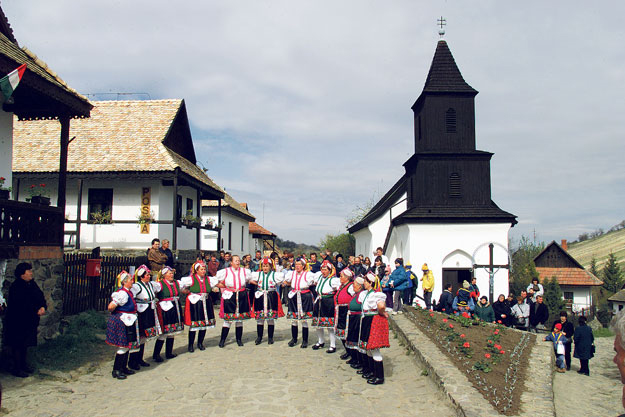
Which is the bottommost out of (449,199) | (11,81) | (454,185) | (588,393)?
(588,393)

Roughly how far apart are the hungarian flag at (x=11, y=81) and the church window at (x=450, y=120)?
68.2 feet

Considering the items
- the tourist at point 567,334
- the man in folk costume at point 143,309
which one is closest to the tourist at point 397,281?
the tourist at point 567,334

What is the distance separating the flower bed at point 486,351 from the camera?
7.22m

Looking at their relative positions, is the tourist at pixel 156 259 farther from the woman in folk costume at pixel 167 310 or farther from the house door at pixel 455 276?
the house door at pixel 455 276

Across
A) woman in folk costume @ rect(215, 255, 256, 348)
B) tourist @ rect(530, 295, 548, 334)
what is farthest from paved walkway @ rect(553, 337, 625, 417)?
woman in folk costume @ rect(215, 255, 256, 348)

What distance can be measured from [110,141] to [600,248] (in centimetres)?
11378

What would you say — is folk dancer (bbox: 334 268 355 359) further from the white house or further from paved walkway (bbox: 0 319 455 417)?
the white house

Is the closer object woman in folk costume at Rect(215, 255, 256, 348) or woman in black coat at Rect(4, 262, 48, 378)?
woman in black coat at Rect(4, 262, 48, 378)

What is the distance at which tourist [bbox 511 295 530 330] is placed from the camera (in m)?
15.7

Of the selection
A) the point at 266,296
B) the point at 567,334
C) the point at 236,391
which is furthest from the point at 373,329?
the point at 567,334

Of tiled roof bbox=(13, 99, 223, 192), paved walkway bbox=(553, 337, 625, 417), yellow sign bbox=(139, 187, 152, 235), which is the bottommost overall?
paved walkway bbox=(553, 337, 625, 417)

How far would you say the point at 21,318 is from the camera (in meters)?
8.13

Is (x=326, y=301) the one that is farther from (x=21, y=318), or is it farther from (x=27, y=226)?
(x=27, y=226)

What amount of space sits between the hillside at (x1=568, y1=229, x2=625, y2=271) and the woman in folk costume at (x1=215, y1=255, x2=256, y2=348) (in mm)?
97301
